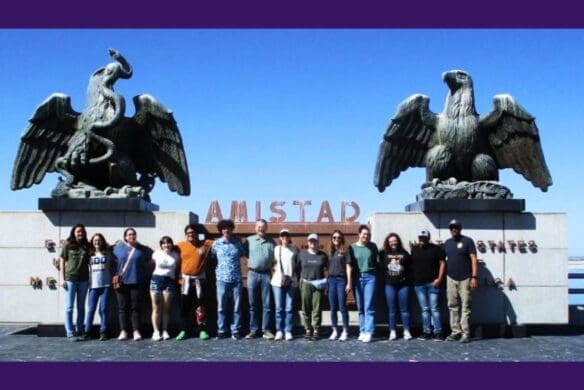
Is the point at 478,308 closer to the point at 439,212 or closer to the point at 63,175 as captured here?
the point at 439,212

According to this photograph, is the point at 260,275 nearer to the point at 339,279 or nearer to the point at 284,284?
the point at 284,284

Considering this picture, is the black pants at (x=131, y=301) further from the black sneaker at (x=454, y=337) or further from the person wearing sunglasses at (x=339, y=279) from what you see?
the black sneaker at (x=454, y=337)

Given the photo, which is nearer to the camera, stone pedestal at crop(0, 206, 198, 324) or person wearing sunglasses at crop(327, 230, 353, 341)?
person wearing sunglasses at crop(327, 230, 353, 341)

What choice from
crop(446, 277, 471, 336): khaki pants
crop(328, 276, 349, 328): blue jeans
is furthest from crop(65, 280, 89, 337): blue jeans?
crop(446, 277, 471, 336): khaki pants

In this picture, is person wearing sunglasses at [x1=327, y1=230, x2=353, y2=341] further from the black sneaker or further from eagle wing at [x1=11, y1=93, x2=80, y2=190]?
eagle wing at [x1=11, y1=93, x2=80, y2=190]

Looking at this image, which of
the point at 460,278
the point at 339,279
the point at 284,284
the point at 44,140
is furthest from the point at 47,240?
the point at 460,278

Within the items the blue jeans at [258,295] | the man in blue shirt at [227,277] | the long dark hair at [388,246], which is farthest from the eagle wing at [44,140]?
the long dark hair at [388,246]

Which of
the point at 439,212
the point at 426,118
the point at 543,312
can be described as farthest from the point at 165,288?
the point at 543,312

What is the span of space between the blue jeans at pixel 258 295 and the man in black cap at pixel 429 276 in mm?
2102

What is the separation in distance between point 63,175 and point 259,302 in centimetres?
376

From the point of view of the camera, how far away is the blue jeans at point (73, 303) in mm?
8477

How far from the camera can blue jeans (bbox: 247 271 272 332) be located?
8.46m

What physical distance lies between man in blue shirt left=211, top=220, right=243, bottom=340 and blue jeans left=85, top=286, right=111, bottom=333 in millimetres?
1608

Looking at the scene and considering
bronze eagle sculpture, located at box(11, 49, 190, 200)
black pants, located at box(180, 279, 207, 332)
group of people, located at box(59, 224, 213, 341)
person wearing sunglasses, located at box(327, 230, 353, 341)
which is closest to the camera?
person wearing sunglasses, located at box(327, 230, 353, 341)
